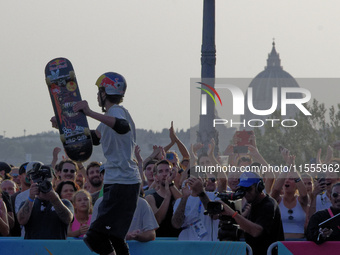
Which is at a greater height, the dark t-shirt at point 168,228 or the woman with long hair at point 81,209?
the woman with long hair at point 81,209

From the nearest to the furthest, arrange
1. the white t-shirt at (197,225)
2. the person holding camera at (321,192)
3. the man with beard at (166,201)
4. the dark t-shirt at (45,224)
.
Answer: the dark t-shirt at (45,224)
the white t-shirt at (197,225)
the man with beard at (166,201)
the person holding camera at (321,192)

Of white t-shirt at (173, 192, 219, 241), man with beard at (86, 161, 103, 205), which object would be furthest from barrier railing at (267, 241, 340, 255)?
man with beard at (86, 161, 103, 205)

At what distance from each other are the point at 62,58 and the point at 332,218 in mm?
3319

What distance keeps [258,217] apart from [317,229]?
663mm

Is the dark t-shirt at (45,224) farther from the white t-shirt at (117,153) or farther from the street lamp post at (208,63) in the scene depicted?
the street lamp post at (208,63)

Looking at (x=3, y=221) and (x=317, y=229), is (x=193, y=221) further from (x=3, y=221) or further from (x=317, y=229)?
(x=3, y=221)

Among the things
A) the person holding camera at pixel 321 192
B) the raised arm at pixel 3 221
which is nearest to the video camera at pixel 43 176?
the raised arm at pixel 3 221

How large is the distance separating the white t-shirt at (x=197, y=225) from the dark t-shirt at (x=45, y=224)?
1.48 meters

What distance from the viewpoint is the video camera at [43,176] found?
32.8 ft

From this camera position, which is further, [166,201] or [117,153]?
Result: [166,201]

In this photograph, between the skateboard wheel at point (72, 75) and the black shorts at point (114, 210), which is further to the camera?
the skateboard wheel at point (72, 75)

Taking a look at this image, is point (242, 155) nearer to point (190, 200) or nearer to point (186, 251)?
point (190, 200)

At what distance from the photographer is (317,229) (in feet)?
33.4

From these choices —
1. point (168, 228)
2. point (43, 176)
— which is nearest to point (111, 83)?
point (43, 176)
